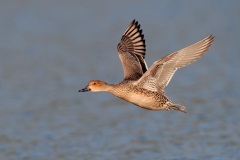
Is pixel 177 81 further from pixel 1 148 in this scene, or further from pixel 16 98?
pixel 1 148

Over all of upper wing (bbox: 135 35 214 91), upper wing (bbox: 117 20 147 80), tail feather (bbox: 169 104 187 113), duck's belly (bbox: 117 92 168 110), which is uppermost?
upper wing (bbox: 117 20 147 80)

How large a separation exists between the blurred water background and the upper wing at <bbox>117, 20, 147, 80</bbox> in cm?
161

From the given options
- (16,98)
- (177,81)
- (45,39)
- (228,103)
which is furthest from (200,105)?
(45,39)

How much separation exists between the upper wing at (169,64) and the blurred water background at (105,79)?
6.27 ft

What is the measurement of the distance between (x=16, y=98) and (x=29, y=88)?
0.63 metres

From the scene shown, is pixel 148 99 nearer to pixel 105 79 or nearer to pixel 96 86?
pixel 96 86

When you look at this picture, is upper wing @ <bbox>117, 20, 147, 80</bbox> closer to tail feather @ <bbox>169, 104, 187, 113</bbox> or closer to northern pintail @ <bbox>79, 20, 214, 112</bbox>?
northern pintail @ <bbox>79, 20, 214, 112</bbox>

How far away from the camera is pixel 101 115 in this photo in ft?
39.3

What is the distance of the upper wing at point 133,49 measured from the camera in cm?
863

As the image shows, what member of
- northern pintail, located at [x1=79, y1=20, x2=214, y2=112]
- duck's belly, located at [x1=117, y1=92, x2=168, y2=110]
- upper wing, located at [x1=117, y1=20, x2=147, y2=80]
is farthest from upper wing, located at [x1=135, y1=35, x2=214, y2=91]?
upper wing, located at [x1=117, y1=20, x2=147, y2=80]

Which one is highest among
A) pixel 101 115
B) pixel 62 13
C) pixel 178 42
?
pixel 62 13

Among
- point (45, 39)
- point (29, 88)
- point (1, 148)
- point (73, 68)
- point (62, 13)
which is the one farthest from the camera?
point (62, 13)

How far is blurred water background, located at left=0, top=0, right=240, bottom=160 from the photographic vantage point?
10.2 meters

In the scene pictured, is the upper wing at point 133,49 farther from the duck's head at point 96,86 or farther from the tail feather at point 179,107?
the tail feather at point 179,107
